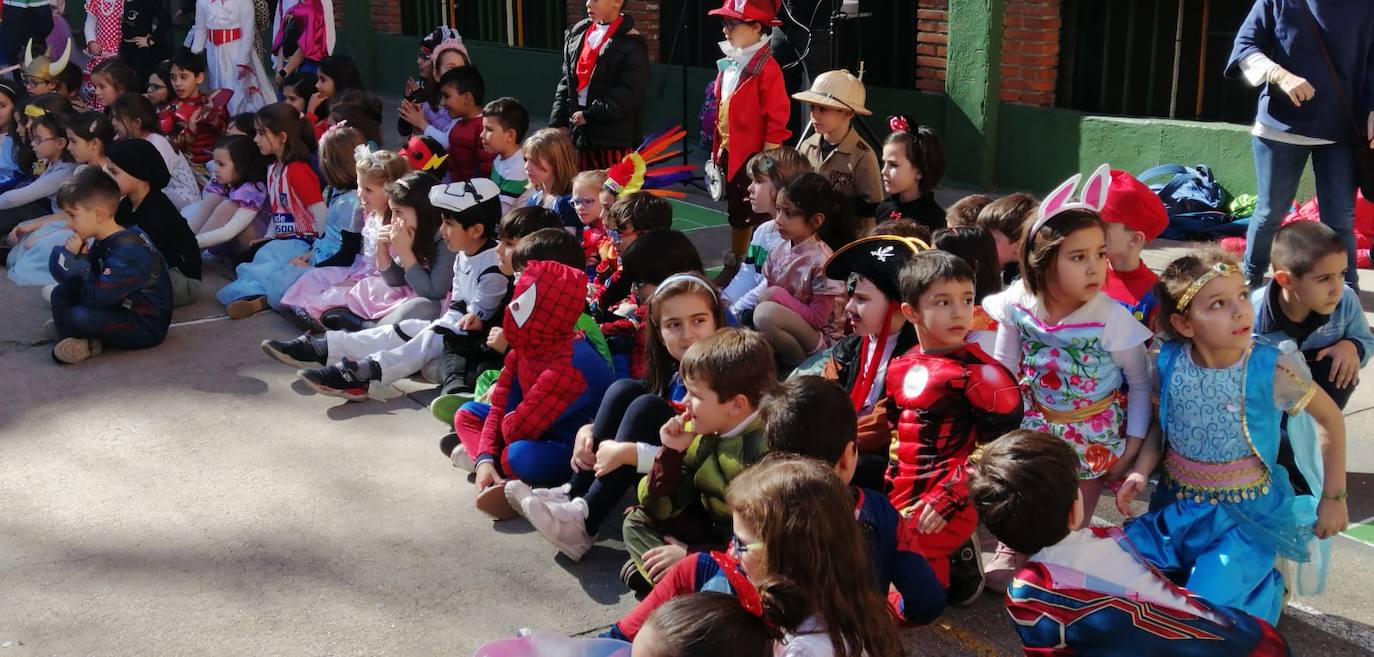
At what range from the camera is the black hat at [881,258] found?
4273mm

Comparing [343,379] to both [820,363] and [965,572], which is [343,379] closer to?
[820,363]

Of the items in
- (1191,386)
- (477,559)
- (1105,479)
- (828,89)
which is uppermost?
(828,89)

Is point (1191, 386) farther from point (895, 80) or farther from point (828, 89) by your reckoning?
point (895, 80)

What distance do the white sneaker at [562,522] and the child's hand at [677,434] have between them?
0.51 m

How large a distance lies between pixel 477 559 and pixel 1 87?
7.29m

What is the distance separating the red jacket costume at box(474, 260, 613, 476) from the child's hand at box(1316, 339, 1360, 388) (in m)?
2.29

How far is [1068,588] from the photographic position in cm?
317

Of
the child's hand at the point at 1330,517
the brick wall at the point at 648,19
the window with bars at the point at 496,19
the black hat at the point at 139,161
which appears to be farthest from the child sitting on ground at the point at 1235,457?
the window with bars at the point at 496,19

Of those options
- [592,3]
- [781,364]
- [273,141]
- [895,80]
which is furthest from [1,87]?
[781,364]

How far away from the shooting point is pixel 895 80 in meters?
10.1

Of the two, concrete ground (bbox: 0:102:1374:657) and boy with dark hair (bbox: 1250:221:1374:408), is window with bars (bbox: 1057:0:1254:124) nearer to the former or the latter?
concrete ground (bbox: 0:102:1374:657)

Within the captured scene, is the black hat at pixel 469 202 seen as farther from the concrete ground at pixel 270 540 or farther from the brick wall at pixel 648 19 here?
the brick wall at pixel 648 19

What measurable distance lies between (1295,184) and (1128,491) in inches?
108

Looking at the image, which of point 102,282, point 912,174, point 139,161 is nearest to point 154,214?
point 139,161
